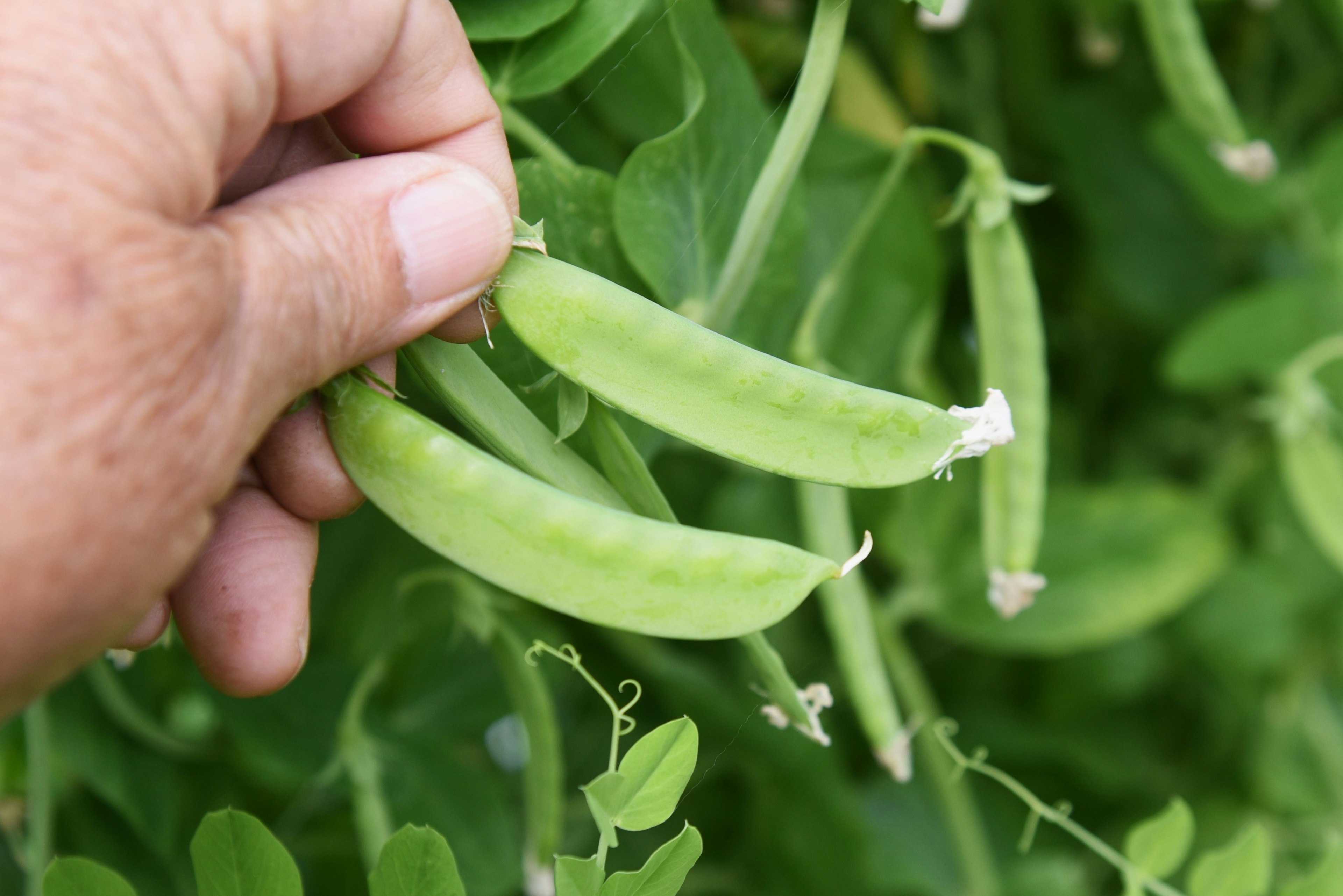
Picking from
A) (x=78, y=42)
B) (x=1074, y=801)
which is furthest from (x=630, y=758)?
(x=1074, y=801)

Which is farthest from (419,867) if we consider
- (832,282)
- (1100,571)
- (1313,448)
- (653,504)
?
(1313,448)

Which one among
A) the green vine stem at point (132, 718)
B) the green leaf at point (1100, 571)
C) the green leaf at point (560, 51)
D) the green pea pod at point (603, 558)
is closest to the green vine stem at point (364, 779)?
the green vine stem at point (132, 718)

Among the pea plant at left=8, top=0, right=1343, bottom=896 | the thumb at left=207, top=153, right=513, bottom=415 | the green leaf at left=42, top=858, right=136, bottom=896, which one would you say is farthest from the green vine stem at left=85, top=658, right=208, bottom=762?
the thumb at left=207, top=153, right=513, bottom=415

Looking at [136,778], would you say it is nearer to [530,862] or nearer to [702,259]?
[530,862]

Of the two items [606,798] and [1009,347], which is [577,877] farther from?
[1009,347]

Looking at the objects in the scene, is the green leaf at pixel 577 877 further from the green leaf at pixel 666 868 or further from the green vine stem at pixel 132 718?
the green vine stem at pixel 132 718

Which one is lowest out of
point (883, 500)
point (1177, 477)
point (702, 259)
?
point (1177, 477)

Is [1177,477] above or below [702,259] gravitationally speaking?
below

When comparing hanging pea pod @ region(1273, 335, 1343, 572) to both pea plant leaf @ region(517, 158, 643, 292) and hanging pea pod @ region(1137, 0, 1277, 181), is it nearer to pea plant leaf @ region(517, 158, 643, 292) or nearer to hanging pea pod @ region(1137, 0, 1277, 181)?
hanging pea pod @ region(1137, 0, 1277, 181)
